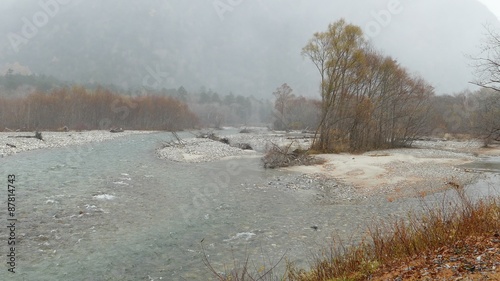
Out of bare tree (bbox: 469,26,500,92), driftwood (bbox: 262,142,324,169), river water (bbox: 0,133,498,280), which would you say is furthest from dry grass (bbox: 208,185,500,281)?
driftwood (bbox: 262,142,324,169)

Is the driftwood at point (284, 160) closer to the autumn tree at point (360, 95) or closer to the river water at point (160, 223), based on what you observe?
the river water at point (160, 223)

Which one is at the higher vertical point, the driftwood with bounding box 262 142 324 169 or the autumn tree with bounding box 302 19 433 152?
the autumn tree with bounding box 302 19 433 152

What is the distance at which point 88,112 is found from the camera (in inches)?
3519

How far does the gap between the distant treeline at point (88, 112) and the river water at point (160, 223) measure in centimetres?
6477

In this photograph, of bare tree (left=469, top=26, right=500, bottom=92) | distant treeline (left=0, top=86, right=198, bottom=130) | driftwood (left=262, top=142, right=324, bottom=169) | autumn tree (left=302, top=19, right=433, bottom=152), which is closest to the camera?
bare tree (left=469, top=26, right=500, bottom=92)

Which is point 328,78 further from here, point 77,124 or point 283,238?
point 77,124

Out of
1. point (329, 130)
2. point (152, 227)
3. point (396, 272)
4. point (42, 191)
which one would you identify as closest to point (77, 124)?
point (329, 130)

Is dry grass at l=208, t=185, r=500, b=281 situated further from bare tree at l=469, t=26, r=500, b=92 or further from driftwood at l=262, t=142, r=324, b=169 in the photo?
driftwood at l=262, t=142, r=324, b=169

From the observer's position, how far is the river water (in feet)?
29.1

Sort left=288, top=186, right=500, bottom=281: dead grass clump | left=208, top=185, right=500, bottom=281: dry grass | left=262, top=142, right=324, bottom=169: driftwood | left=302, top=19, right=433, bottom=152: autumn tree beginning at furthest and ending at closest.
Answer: left=302, top=19, right=433, bottom=152: autumn tree
left=262, top=142, right=324, bottom=169: driftwood
left=288, top=186, right=500, bottom=281: dead grass clump
left=208, top=185, right=500, bottom=281: dry grass

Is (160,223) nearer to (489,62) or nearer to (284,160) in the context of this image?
(489,62)

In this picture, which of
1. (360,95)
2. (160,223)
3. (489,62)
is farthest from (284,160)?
(160,223)

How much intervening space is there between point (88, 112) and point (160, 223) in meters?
88.5

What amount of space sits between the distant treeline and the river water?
64.8 meters
